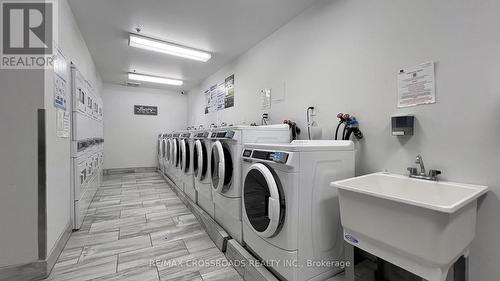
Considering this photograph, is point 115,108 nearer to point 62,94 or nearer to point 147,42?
point 147,42

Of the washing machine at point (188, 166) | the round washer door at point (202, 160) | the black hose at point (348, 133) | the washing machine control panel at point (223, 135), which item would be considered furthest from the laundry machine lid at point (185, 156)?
the black hose at point (348, 133)

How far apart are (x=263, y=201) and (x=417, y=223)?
873mm

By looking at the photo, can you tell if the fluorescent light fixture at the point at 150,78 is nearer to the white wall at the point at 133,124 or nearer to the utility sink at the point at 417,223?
the white wall at the point at 133,124

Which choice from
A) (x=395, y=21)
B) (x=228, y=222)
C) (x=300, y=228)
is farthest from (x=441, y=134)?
(x=228, y=222)

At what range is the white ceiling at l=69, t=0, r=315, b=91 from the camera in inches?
89.0

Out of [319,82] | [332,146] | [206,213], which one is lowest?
[206,213]

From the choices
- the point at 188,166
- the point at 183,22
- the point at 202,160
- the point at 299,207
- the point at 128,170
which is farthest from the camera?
the point at 128,170

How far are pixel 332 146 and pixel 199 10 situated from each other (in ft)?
6.86

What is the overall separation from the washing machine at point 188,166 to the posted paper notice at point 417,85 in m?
2.42

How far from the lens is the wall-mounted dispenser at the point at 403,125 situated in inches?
54.7

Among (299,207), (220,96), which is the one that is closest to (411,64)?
(299,207)

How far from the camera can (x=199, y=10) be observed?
2357mm

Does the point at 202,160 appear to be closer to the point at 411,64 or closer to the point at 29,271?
A: the point at 29,271

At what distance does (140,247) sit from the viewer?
2029 millimetres
